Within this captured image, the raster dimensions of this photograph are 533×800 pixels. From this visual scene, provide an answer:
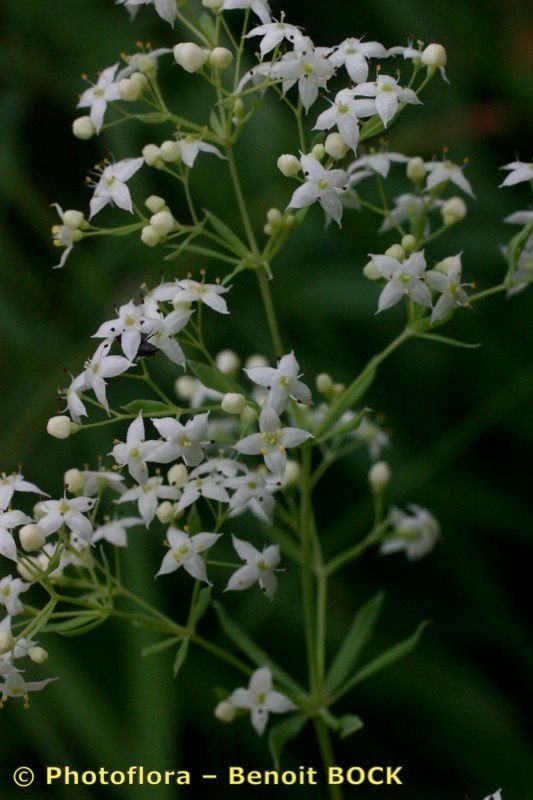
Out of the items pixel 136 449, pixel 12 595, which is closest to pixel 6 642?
pixel 12 595

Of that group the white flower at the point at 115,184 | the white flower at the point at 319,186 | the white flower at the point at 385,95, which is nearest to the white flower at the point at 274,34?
the white flower at the point at 385,95

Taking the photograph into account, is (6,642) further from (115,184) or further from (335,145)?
(335,145)

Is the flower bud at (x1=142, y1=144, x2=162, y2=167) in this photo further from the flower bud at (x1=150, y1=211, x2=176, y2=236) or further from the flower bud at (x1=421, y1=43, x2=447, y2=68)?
the flower bud at (x1=421, y1=43, x2=447, y2=68)

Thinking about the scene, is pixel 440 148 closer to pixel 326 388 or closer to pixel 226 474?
pixel 326 388

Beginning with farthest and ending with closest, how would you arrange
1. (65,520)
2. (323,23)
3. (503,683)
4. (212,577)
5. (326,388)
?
1. (323,23)
2. (503,683)
3. (212,577)
4. (326,388)
5. (65,520)

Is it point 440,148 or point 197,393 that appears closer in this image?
point 197,393

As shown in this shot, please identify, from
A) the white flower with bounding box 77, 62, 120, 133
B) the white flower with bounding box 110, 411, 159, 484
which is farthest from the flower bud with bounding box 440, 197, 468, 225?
the white flower with bounding box 110, 411, 159, 484

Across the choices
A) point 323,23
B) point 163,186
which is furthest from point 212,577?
Result: point 323,23
